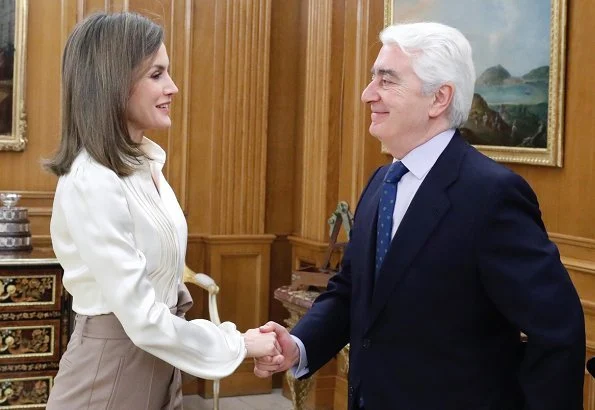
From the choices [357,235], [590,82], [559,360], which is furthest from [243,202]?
[559,360]

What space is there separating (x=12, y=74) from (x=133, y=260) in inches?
152

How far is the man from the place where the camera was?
7.75 feet

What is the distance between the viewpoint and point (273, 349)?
299 centimetres

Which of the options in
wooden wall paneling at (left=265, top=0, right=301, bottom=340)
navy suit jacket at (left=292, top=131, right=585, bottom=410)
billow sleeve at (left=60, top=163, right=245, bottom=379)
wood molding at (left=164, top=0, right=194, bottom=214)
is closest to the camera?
navy suit jacket at (left=292, top=131, right=585, bottom=410)

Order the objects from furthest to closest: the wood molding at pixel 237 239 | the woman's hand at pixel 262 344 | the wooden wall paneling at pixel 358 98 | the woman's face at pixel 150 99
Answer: the wood molding at pixel 237 239 → the wooden wall paneling at pixel 358 98 → the woman's hand at pixel 262 344 → the woman's face at pixel 150 99

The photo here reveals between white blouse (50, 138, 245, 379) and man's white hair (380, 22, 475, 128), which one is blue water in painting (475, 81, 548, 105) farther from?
white blouse (50, 138, 245, 379)

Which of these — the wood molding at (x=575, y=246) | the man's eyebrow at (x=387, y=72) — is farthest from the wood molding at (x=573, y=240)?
the man's eyebrow at (x=387, y=72)

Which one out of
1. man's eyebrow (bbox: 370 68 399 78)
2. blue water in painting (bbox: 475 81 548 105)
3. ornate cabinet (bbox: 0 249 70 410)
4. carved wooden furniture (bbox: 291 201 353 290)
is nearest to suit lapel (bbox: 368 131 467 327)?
man's eyebrow (bbox: 370 68 399 78)

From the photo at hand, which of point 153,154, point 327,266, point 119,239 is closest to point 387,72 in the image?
point 153,154

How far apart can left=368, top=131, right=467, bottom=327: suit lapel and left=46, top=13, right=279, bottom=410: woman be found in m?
0.49

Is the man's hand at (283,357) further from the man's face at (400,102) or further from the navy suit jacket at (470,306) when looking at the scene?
the man's face at (400,102)

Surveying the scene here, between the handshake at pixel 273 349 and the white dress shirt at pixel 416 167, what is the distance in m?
0.60

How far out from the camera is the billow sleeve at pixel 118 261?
8.26 ft

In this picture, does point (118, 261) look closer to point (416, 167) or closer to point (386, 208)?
point (386, 208)
